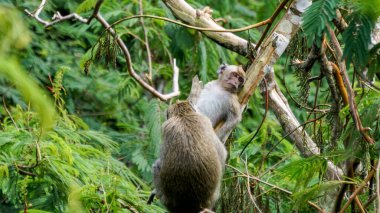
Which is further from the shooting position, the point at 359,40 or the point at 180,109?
the point at 180,109

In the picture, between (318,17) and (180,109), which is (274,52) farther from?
(318,17)

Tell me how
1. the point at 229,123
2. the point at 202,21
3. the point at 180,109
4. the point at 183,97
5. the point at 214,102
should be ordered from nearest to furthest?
the point at 180,109 < the point at 229,123 < the point at 202,21 < the point at 214,102 < the point at 183,97

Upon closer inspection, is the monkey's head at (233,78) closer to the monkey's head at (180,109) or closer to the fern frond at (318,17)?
the monkey's head at (180,109)

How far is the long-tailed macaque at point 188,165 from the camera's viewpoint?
17.2ft

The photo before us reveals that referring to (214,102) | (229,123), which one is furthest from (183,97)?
(229,123)

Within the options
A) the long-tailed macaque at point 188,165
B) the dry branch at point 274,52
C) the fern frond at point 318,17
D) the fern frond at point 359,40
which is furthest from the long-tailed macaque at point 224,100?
the fern frond at point 359,40

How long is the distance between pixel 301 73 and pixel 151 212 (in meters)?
1.80

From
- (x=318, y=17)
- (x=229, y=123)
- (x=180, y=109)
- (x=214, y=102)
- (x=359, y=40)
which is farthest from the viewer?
(x=214, y=102)

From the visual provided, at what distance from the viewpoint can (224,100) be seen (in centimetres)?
670

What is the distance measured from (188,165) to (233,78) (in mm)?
1325

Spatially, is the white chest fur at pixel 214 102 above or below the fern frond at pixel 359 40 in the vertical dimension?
below

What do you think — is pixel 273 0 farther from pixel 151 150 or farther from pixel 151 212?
pixel 151 212

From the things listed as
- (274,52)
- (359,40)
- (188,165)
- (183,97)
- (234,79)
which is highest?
(359,40)

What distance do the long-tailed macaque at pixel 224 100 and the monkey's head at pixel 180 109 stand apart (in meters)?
0.55
